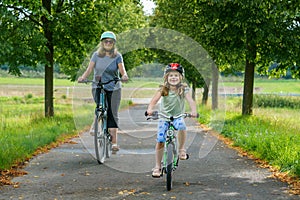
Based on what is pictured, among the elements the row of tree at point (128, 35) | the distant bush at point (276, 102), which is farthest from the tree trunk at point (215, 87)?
the row of tree at point (128, 35)

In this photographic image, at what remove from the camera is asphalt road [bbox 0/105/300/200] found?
6.86 metres

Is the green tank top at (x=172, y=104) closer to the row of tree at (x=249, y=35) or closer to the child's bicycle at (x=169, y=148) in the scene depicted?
the child's bicycle at (x=169, y=148)

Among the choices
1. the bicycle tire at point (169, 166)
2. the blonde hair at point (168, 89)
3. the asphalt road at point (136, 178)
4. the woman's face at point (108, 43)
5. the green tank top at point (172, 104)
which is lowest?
the asphalt road at point (136, 178)

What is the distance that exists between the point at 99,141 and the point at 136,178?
1.39m

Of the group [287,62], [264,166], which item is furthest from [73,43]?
[264,166]

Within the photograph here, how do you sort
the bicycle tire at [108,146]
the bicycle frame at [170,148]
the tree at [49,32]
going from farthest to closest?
1. the tree at [49,32]
2. the bicycle tire at [108,146]
3. the bicycle frame at [170,148]

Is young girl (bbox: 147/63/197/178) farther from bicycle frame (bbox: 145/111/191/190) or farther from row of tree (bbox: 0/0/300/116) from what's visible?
row of tree (bbox: 0/0/300/116)

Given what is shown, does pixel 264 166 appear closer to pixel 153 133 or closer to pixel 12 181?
pixel 12 181

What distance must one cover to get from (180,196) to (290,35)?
11.7m

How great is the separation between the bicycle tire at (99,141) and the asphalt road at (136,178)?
155mm

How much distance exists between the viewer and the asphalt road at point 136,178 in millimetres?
6859

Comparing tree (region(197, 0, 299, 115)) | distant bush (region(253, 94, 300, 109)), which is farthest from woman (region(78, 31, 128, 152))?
distant bush (region(253, 94, 300, 109))

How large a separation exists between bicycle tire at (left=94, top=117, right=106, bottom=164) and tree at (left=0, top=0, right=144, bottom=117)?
7.59 meters

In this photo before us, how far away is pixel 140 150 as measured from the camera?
1154 cm
